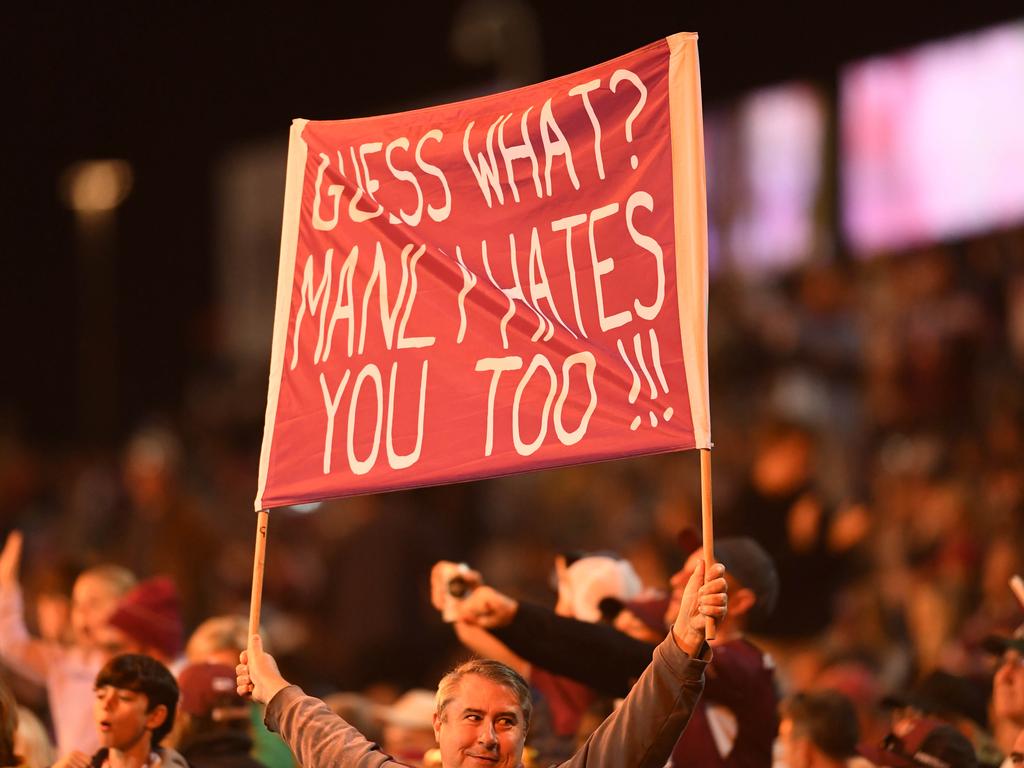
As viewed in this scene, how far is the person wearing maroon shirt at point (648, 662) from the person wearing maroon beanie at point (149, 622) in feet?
5.31

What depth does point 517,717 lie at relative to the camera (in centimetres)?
503

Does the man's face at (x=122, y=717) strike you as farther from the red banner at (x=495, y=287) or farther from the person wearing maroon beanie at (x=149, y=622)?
the person wearing maroon beanie at (x=149, y=622)

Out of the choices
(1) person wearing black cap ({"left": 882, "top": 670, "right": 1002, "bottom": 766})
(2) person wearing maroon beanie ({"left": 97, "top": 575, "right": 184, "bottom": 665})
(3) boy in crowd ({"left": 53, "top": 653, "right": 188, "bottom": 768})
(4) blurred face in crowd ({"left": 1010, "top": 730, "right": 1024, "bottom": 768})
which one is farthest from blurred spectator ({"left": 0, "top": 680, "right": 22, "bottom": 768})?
(4) blurred face in crowd ({"left": 1010, "top": 730, "right": 1024, "bottom": 768})

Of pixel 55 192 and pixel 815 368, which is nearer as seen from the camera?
pixel 815 368

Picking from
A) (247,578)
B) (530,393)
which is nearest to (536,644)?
(530,393)

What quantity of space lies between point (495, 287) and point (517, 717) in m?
1.34

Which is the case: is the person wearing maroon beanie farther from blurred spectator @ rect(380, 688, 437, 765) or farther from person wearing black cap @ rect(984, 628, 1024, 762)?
person wearing black cap @ rect(984, 628, 1024, 762)

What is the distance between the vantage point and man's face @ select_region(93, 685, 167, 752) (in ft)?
19.0

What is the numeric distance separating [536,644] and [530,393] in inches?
32.4

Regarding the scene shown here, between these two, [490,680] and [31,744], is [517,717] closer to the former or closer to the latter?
[490,680]

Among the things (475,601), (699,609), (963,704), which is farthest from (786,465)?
(699,609)

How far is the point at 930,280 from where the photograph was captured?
1588 cm

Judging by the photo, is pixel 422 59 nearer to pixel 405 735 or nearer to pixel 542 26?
pixel 542 26

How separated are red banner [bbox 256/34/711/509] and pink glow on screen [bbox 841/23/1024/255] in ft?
42.0
